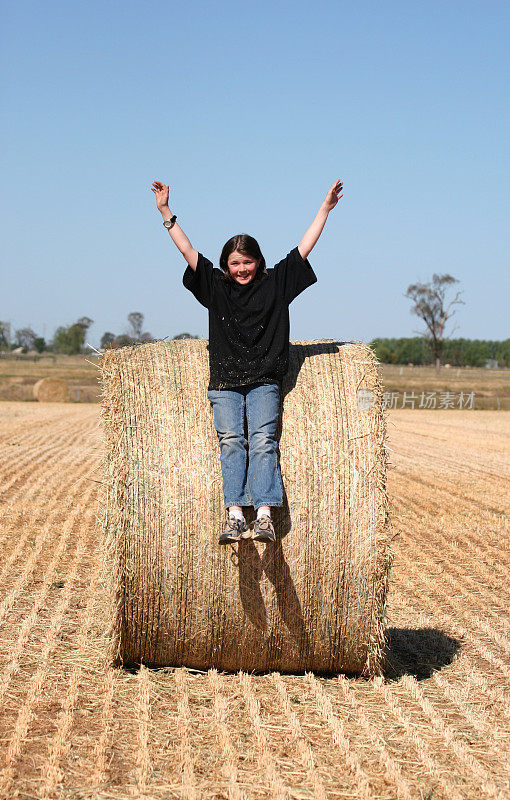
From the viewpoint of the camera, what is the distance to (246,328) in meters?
5.12

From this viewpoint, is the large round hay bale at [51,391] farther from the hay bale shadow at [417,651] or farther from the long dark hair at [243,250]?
the long dark hair at [243,250]

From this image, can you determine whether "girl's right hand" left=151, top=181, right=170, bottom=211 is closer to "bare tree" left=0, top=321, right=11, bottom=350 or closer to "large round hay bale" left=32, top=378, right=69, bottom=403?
"large round hay bale" left=32, top=378, right=69, bottom=403

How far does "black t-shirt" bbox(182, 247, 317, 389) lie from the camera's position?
16.6 feet

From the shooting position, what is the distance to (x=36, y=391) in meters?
34.9

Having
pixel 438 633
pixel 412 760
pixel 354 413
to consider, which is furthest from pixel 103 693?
pixel 438 633

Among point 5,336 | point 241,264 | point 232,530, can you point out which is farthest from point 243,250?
point 5,336

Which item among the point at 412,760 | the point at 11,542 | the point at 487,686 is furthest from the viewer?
the point at 11,542

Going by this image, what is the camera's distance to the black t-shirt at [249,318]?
A: 507 cm

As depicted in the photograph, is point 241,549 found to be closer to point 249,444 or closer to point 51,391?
point 249,444

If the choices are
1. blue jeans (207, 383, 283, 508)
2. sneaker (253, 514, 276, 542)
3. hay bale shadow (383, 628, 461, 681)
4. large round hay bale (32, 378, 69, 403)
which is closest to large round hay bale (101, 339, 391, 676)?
blue jeans (207, 383, 283, 508)

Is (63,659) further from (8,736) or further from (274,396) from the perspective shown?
(274,396)

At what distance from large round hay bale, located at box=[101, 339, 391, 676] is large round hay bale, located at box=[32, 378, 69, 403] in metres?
30.3

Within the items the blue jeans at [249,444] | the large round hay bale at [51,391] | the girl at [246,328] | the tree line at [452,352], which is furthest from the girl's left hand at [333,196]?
the tree line at [452,352]

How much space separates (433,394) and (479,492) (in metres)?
26.3
